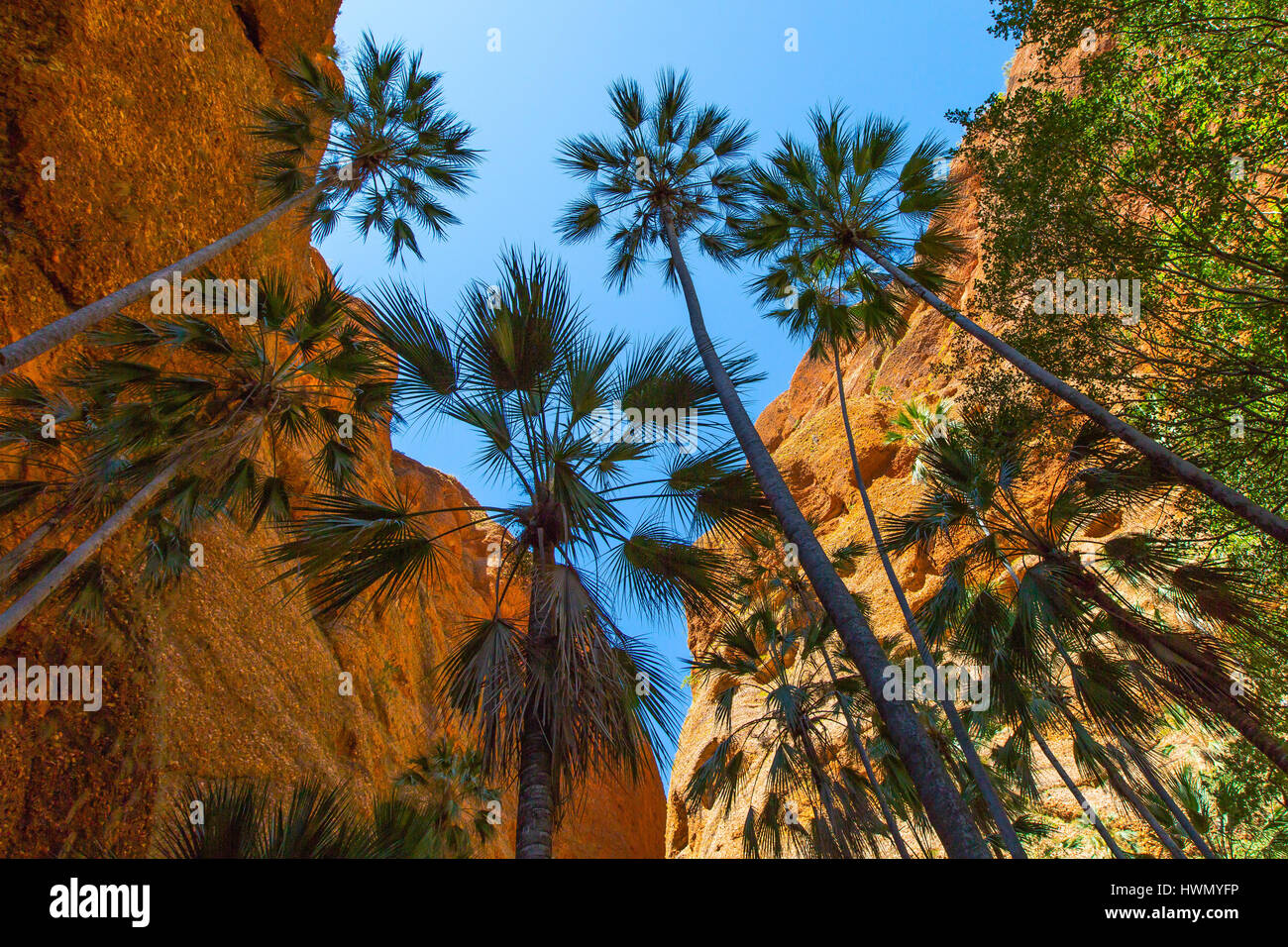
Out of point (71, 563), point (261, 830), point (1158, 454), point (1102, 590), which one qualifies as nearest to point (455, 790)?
point (71, 563)

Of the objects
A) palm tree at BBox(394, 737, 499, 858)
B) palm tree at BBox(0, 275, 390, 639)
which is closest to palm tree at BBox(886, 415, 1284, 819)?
palm tree at BBox(0, 275, 390, 639)

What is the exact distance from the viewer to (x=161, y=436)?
739 centimetres

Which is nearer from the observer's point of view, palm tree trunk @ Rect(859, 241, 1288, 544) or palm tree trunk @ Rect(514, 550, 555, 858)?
palm tree trunk @ Rect(514, 550, 555, 858)

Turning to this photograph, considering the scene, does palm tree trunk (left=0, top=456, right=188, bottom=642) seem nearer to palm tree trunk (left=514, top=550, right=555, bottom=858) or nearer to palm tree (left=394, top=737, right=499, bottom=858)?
palm tree trunk (left=514, top=550, right=555, bottom=858)

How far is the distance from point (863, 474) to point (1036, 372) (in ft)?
62.2

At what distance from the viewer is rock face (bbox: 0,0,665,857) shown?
863 cm

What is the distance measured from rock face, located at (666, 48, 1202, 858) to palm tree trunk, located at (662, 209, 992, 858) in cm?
1281

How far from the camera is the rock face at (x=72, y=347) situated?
8.63 m

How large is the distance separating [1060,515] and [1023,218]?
4.17 metres

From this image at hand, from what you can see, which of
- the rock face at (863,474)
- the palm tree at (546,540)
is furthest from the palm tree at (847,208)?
the rock face at (863,474)

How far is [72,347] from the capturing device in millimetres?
9938

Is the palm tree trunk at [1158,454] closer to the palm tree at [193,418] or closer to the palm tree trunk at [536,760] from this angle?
the palm tree trunk at [536,760]

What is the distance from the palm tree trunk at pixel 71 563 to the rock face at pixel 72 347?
1580 mm

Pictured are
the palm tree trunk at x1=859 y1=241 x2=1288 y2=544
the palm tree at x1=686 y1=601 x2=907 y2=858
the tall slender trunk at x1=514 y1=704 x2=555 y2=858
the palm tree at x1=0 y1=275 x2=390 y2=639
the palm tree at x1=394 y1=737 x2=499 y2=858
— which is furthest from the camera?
the palm tree at x1=394 y1=737 x2=499 y2=858
